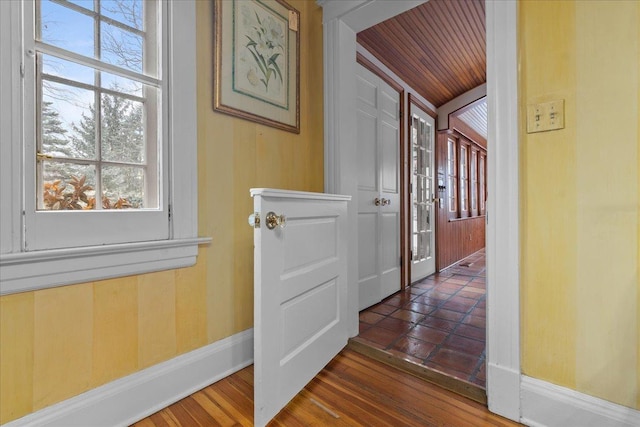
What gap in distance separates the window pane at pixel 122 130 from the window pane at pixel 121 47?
0.15m

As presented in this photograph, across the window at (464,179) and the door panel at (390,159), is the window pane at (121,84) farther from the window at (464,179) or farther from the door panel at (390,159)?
the window at (464,179)

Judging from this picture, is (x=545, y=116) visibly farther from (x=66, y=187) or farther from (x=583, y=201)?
(x=66, y=187)

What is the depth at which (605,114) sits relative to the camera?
41.1 inches

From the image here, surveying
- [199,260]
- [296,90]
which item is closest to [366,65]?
[296,90]

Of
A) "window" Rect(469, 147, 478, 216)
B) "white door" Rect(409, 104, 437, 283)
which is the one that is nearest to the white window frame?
"white door" Rect(409, 104, 437, 283)

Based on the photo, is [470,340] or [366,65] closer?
[470,340]

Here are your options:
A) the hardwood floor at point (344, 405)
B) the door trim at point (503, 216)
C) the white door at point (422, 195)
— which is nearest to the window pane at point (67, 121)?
the hardwood floor at point (344, 405)

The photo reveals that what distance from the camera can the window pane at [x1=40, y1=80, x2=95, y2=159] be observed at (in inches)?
40.0

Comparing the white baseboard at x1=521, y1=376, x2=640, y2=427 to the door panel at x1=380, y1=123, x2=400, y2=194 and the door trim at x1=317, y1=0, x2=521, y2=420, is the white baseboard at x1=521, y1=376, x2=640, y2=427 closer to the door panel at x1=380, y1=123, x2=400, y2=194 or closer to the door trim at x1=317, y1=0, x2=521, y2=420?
the door trim at x1=317, y1=0, x2=521, y2=420

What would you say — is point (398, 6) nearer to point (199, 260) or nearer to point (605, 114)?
point (605, 114)

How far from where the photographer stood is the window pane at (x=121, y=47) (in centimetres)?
115

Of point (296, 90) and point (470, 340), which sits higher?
point (296, 90)

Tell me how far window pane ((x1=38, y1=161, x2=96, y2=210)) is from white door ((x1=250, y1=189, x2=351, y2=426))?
0.64m

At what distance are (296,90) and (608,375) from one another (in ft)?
6.59
